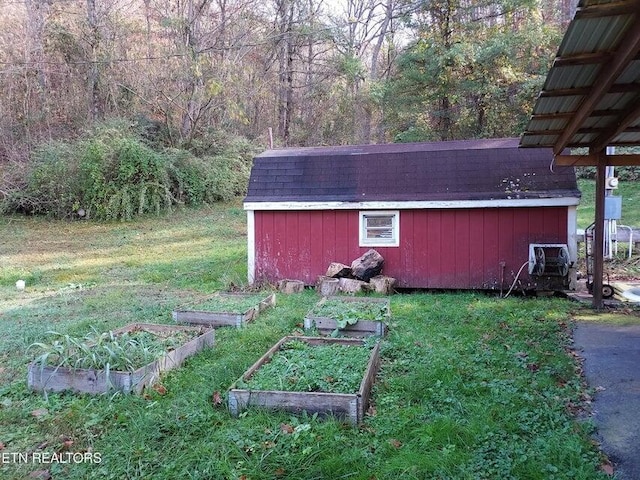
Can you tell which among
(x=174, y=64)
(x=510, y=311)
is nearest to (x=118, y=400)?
(x=510, y=311)

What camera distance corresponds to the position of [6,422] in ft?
11.2

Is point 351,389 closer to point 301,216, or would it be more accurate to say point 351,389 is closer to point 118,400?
point 118,400

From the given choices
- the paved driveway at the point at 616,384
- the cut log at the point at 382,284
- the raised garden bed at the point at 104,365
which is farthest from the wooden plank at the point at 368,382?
the cut log at the point at 382,284

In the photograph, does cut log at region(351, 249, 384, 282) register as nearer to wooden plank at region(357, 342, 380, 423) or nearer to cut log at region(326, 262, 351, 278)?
cut log at region(326, 262, 351, 278)

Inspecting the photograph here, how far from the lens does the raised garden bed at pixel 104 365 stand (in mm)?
3803

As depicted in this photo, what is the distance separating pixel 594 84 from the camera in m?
4.68

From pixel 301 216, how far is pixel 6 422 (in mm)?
6321

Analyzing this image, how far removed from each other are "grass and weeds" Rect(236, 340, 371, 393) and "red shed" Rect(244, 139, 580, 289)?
4367mm

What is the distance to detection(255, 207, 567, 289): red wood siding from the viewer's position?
8.30m

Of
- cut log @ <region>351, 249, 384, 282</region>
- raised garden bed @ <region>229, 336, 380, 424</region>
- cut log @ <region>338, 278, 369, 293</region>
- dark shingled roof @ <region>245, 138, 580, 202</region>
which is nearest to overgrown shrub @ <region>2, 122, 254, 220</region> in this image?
dark shingled roof @ <region>245, 138, 580, 202</region>

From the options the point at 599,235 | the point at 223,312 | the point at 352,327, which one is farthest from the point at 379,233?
the point at 223,312

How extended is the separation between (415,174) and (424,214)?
827mm

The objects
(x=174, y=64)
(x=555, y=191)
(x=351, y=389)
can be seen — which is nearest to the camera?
(x=351, y=389)

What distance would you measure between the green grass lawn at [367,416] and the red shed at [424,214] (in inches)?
60.4
